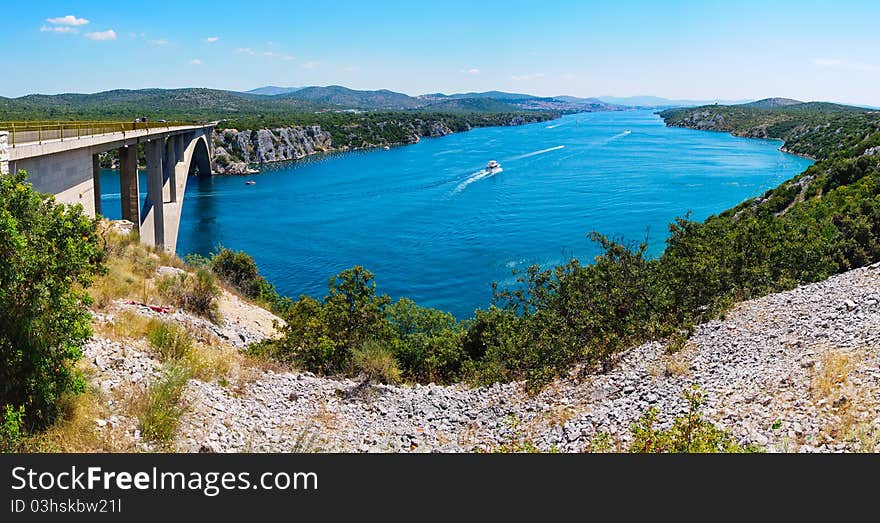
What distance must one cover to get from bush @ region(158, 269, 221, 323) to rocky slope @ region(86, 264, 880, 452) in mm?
2146

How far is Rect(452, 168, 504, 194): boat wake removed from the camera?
79.3m

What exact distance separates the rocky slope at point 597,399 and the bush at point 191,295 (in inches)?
84.5

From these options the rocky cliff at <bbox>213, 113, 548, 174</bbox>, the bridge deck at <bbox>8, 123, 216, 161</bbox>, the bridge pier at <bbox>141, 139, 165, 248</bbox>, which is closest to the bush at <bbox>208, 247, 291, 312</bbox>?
the bridge deck at <bbox>8, 123, 216, 161</bbox>

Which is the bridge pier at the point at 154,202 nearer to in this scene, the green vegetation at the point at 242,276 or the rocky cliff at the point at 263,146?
the green vegetation at the point at 242,276

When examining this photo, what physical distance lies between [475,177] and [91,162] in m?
63.0

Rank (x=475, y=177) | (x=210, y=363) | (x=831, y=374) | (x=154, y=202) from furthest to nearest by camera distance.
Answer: (x=475, y=177) < (x=154, y=202) < (x=210, y=363) < (x=831, y=374)

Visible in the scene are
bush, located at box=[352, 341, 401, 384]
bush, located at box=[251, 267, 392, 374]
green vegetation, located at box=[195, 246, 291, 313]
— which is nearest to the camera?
bush, located at box=[352, 341, 401, 384]

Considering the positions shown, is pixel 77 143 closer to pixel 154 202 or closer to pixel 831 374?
pixel 154 202

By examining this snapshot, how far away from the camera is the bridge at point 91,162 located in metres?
21.0

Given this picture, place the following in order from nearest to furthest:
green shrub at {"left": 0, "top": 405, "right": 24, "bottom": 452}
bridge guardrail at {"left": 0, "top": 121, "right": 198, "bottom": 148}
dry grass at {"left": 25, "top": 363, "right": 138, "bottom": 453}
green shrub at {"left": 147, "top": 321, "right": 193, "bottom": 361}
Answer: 1. green shrub at {"left": 0, "top": 405, "right": 24, "bottom": 452}
2. dry grass at {"left": 25, "top": 363, "right": 138, "bottom": 453}
3. green shrub at {"left": 147, "top": 321, "right": 193, "bottom": 361}
4. bridge guardrail at {"left": 0, "top": 121, "right": 198, "bottom": 148}

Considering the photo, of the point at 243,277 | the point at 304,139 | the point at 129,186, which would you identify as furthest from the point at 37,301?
the point at 304,139

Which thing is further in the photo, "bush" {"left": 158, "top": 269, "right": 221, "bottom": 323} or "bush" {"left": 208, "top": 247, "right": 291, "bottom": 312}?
"bush" {"left": 208, "top": 247, "right": 291, "bottom": 312}

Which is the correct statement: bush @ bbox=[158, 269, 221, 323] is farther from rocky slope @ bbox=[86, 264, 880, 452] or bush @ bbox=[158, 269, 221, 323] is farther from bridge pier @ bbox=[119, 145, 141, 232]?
bridge pier @ bbox=[119, 145, 141, 232]

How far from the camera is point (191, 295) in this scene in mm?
18281
